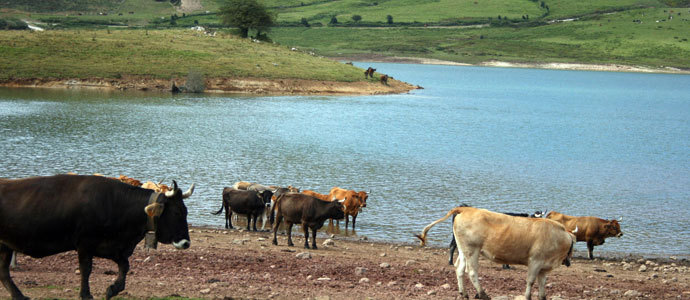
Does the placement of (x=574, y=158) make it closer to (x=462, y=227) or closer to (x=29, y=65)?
(x=462, y=227)

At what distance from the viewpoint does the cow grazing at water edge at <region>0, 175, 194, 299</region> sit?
9.45 metres

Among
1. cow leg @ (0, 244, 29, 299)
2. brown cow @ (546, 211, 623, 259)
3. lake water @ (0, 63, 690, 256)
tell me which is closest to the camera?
cow leg @ (0, 244, 29, 299)

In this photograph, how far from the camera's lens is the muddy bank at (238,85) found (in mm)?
57656

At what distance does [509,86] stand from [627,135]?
5475cm

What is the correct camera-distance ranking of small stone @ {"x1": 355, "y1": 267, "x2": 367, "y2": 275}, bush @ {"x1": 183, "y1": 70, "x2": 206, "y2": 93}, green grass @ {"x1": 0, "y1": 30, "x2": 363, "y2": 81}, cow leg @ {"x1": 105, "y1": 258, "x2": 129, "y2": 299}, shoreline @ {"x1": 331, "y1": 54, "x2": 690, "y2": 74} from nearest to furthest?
cow leg @ {"x1": 105, "y1": 258, "x2": 129, "y2": 299} → small stone @ {"x1": 355, "y1": 267, "x2": 367, "y2": 275} → green grass @ {"x1": 0, "y1": 30, "x2": 363, "y2": 81} → bush @ {"x1": 183, "y1": 70, "x2": 206, "y2": 93} → shoreline @ {"x1": 331, "y1": 54, "x2": 690, "y2": 74}

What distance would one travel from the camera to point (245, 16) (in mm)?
82188

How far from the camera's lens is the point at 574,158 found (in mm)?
37438

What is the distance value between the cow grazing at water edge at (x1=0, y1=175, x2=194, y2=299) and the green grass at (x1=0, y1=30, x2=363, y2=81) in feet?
171

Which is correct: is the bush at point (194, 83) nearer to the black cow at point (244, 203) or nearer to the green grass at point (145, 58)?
the green grass at point (145, 58)

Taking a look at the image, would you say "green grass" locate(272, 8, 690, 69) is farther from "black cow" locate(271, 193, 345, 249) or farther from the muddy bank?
"black cow" locate(271, 193, 345, 249)

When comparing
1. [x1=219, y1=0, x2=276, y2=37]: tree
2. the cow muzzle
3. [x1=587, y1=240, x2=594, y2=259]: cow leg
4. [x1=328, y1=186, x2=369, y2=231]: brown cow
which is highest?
[x1=219, y1=0, x2=276, y2=37]: tree

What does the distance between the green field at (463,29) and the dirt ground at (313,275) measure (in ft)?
365

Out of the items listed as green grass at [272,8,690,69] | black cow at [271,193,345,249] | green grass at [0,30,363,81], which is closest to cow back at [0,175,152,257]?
black cow at [271,193,345,249]

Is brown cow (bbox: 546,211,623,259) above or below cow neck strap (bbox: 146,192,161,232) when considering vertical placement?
below
